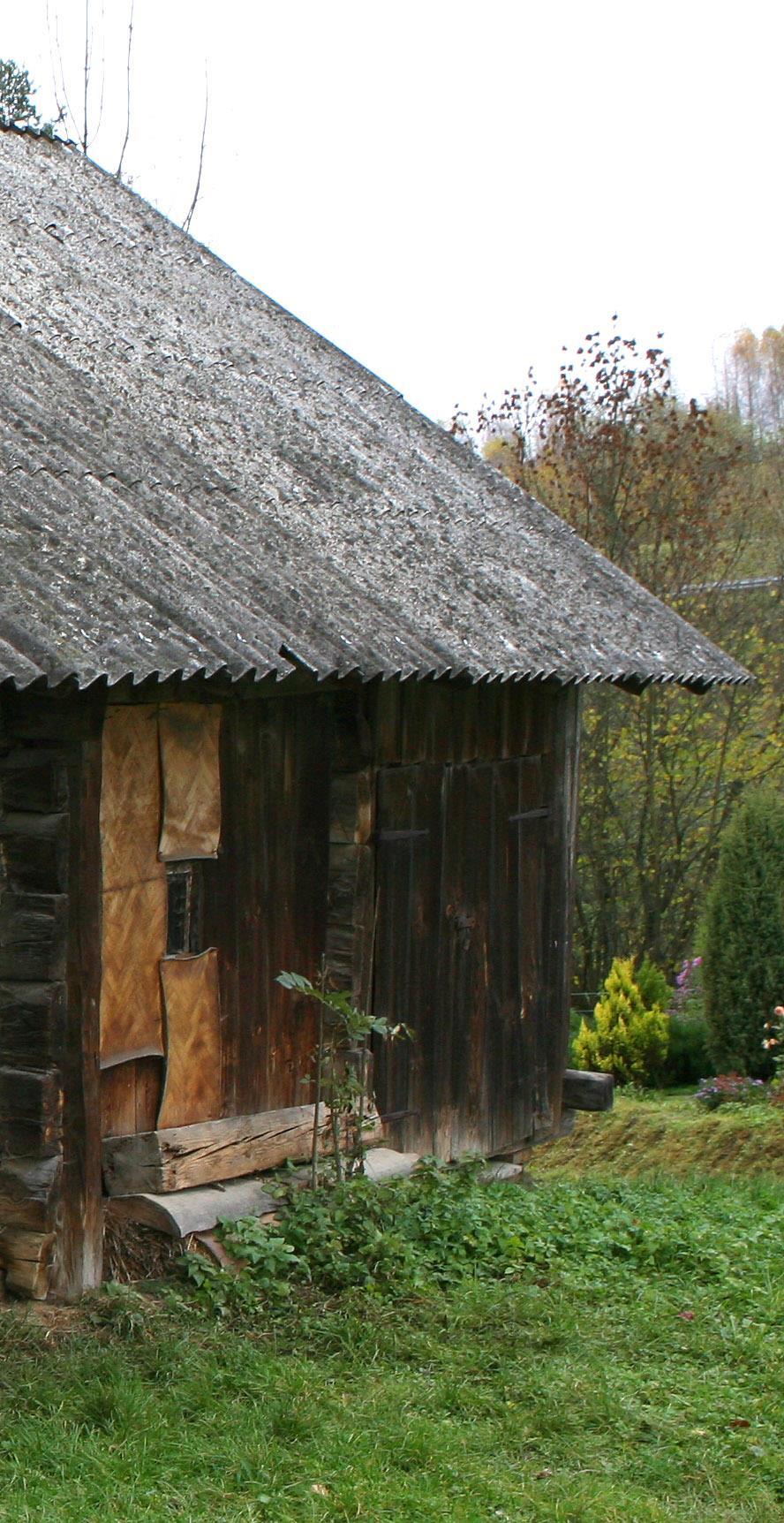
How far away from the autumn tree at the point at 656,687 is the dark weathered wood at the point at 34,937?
12.8 meters

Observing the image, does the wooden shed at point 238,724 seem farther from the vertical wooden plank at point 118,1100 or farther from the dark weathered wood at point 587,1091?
the dark weathered wood at point 587,1091

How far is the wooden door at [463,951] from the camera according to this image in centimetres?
723

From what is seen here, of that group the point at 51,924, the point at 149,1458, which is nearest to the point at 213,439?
the point at 51,924

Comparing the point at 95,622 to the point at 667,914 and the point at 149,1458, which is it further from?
the point at 667,914

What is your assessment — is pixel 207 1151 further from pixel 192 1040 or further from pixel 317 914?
pixel 317 914

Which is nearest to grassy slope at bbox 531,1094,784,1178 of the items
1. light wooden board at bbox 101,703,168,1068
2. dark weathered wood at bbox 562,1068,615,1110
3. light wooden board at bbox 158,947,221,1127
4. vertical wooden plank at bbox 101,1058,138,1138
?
dark weathered wood at bbox 562,1068,615,1110

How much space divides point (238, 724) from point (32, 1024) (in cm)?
158

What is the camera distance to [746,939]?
13836mm

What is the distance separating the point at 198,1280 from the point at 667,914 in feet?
42.9

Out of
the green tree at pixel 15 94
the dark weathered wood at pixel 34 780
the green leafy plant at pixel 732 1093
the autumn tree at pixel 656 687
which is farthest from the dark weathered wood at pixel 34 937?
the green tree at pixel 15 94

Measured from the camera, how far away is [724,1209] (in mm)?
7848

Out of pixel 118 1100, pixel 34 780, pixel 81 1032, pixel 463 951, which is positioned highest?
pixel 34 780

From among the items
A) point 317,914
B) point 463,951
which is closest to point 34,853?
point 317,914

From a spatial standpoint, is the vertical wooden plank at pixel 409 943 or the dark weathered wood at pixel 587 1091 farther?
the dark weathered wood at pixel 587 1091
